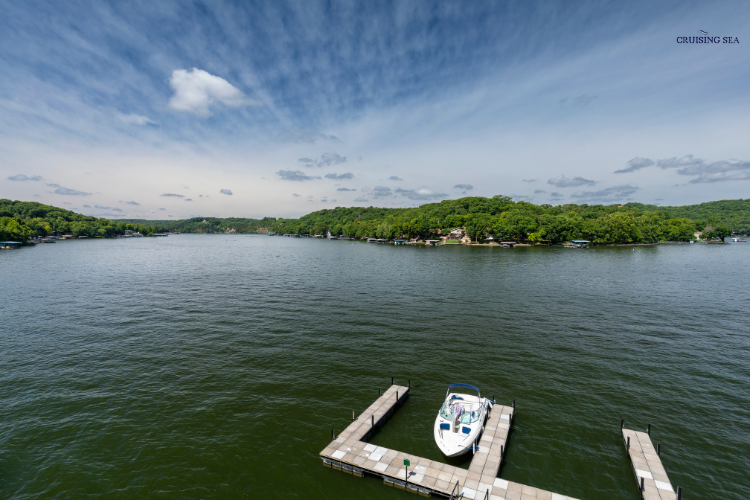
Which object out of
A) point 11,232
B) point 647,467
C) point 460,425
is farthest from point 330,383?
point 11,232

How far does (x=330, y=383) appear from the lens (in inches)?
1264

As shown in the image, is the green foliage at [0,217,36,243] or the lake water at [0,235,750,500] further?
the green foliage at [0,217,36,243]

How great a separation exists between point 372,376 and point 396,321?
17218mm

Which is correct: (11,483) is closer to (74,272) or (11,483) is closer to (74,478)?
(74,478)

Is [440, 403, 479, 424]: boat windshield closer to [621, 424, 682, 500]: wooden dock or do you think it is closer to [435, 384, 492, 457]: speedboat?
[435, 384, 492, 457]: speedboat

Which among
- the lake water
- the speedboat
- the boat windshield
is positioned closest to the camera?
the lake water

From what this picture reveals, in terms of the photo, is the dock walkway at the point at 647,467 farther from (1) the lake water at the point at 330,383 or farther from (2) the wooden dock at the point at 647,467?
(1) the lake water at the point at 330,383

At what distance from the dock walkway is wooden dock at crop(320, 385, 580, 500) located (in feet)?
18.0

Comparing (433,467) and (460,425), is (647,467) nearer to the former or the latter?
(460,425)

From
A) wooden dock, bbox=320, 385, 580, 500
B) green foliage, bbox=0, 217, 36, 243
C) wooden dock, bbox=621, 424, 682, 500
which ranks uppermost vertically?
green foliage, bbox=0, 217, 36, 243

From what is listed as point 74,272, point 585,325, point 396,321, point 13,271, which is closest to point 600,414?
point 585,325

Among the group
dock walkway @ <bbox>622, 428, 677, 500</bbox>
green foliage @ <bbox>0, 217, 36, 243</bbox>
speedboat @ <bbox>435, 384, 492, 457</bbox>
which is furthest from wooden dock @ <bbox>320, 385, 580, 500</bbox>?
green foliage @ <bbox>0, 217, 36, 243</bbox>

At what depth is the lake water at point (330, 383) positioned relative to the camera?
21.2 meters

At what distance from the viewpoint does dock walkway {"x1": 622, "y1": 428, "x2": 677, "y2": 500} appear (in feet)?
61.3
